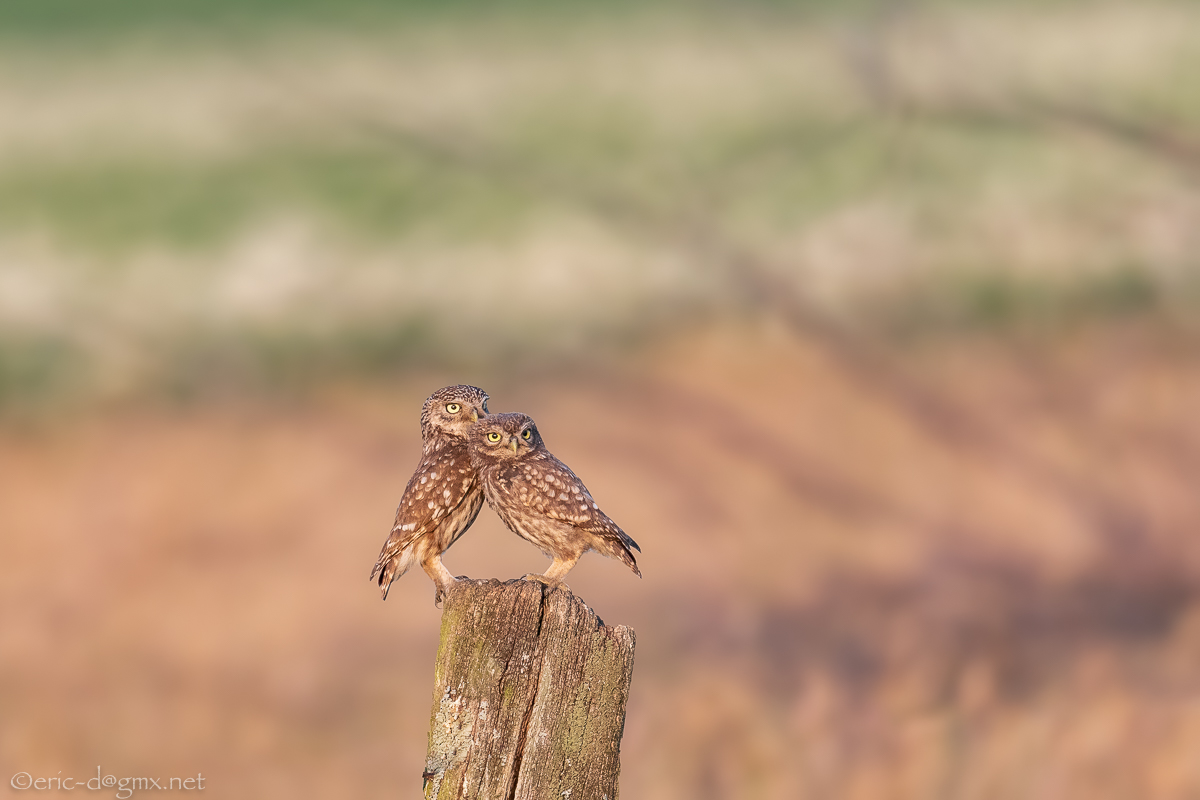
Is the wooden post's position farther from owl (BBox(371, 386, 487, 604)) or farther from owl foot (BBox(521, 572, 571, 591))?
owl (BBox(371, 386, 487, 604))

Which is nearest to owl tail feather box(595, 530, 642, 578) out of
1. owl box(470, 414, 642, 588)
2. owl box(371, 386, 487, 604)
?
owl box(470, 414, 642, 588)

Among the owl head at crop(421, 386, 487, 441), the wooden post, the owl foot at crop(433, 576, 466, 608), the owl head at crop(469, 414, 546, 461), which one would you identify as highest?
the owl head at crop(421, 386, 487, 441)

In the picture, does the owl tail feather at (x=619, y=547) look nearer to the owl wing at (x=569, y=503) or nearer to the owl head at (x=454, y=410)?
the owl wing at (x=569, y=503)

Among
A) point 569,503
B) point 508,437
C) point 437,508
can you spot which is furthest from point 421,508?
point 569,503

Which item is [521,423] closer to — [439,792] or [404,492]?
[404,492]

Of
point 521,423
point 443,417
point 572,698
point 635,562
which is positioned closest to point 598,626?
point 572,698

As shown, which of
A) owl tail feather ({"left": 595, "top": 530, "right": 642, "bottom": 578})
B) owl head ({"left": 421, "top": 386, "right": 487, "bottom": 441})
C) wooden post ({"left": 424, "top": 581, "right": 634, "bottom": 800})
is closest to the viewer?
wooden post ({"left": 424, "top": 581, "right": 634, "bottom": 800})

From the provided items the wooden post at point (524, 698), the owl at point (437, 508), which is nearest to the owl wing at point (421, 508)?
the owl at point (437, 508)

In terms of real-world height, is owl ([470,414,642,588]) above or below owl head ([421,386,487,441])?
below
